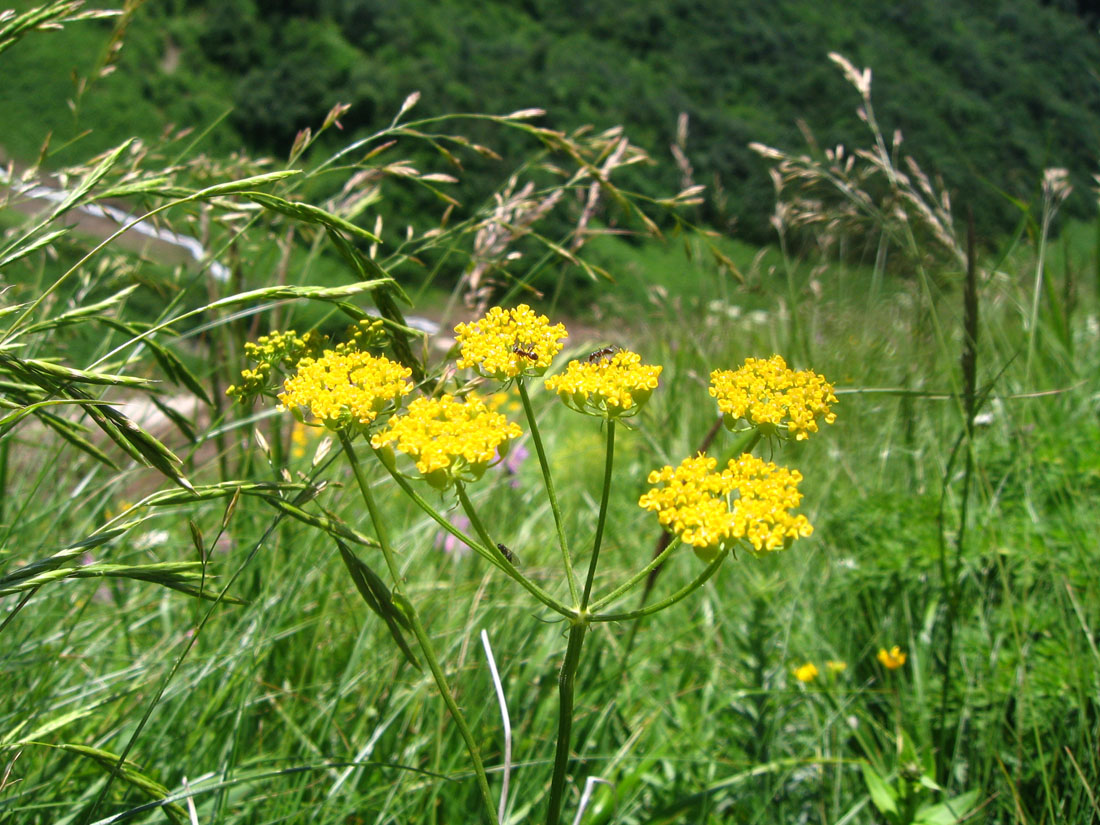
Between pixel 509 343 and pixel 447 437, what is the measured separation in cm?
16

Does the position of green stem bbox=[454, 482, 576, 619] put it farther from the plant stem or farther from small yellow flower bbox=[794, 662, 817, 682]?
small yellow flower bbox=[794, 662, 817, 682]

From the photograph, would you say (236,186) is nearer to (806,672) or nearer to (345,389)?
(345,389)

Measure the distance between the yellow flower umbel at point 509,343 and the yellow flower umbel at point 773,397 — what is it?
7.3 inches

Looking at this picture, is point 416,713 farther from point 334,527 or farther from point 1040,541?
point 1040,541

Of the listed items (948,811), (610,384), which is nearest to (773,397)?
(610,384)

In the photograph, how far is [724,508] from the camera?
2.51 feet

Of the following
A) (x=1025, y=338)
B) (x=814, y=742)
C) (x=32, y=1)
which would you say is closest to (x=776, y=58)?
(x=32, y=1)

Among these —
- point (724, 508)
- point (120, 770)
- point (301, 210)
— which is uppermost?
point (301, 210)

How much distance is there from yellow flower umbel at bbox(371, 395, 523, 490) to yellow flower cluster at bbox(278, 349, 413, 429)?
0.04m

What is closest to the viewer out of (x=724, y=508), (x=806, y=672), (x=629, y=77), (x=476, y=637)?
(x=724, y=508)

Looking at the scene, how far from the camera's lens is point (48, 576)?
0.77 meters

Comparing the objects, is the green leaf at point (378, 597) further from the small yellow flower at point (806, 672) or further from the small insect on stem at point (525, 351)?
the small yellow flower at point (806, 672)

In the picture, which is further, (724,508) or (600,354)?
(600,354)

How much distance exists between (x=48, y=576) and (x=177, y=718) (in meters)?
0.79
